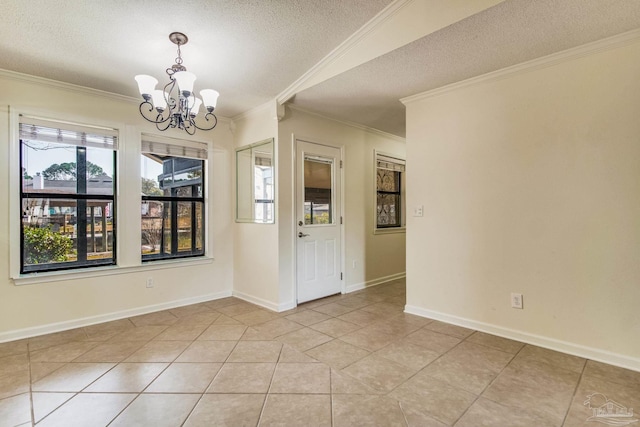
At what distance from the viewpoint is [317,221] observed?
4133 mm

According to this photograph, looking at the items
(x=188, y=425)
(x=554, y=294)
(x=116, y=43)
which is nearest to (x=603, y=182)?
(x=554, y=294)

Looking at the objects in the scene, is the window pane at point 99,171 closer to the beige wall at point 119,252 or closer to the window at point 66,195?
the window at point 66,195

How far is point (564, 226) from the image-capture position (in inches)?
100

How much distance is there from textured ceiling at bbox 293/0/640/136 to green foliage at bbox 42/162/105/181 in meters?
2.27

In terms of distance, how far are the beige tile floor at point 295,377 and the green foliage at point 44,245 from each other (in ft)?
2.46

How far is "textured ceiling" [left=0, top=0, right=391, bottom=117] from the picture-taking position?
2.05 meters

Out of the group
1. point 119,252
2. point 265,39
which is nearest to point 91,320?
point 119,252

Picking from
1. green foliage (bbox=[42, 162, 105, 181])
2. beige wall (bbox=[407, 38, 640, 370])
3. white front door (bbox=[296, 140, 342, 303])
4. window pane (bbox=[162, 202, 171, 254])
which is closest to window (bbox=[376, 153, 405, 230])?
white front door (bbox=[296, 140, 342, 303])

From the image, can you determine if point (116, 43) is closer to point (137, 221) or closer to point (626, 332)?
point (137, 221)

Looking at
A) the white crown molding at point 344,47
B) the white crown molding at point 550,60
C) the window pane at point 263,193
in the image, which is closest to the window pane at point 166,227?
the window pane at point 263,193

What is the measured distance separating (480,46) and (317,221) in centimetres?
255

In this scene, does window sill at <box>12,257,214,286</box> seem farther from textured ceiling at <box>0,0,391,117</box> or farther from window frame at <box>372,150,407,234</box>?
window frame at <box>372,150,407,234</box>

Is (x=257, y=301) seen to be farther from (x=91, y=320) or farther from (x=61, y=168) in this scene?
(x=61, y=168)

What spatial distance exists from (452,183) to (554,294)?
1283 mm
